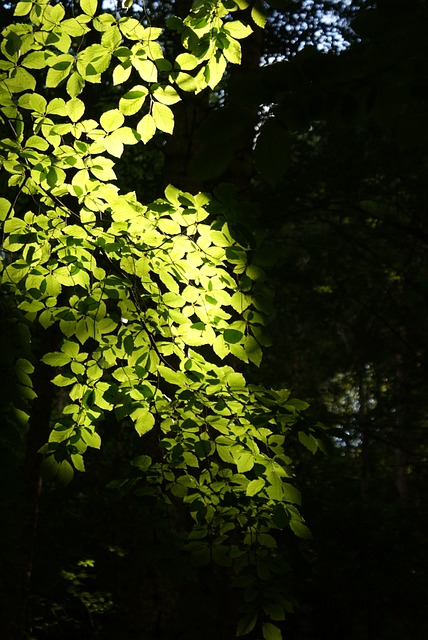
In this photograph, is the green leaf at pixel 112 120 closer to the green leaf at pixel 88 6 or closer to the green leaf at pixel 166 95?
the green leaf at pixel 166 95

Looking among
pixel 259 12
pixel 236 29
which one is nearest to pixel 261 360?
pixel 236 29

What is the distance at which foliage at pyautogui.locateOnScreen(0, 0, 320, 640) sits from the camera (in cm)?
245

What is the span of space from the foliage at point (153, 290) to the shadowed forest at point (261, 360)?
1.1 inches

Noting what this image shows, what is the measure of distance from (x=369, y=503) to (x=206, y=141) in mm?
10093

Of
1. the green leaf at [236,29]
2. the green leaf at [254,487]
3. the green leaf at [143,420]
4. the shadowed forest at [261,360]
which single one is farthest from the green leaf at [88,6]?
the green leaf at [254,487]

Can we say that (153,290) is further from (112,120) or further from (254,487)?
(254,487)

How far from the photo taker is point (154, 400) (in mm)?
2609

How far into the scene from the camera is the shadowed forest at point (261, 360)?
1.12 metres

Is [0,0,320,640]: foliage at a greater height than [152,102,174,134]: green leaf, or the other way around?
[152,102,174,134]: green leaf

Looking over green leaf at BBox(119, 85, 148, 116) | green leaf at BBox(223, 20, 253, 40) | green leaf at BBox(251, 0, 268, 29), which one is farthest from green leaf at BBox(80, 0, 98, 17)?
green leaf at BBox(251, 0, 268, 29)

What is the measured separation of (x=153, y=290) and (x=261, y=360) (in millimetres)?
1704

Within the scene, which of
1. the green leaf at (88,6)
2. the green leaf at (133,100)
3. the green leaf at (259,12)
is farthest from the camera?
the green leaf at (88,6)

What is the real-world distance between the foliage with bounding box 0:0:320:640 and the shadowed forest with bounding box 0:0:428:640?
3 centimetres

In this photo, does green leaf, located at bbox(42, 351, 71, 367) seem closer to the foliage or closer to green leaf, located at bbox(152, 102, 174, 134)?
the foliage
